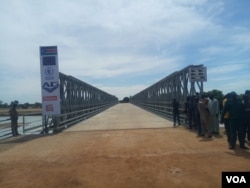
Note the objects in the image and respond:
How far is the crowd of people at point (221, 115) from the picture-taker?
10953mm

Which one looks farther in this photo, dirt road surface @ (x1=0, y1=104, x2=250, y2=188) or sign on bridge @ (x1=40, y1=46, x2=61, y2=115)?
sign on bridge @ (x1=40, y1=46, x2=61, y2=115)

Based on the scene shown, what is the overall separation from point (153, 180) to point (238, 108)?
4.55 metres

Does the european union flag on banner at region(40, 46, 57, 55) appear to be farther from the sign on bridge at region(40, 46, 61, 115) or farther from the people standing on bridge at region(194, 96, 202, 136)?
the people standing on bridge at region(194, 96, 202, 136)

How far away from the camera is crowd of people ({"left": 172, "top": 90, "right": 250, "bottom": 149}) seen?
10953mm

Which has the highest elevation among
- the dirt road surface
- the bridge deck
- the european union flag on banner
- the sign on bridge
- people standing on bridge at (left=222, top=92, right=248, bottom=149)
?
the european union flag on banner

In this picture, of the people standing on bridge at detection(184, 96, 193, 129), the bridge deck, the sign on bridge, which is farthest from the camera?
the bridge deck

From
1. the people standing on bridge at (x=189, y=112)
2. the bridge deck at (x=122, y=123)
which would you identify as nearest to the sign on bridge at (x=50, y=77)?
Answer: the bridge deck at (x=122, y=123)

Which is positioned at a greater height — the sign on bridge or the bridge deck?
the sign on bridge

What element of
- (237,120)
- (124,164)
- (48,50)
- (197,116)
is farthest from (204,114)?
(48,50)

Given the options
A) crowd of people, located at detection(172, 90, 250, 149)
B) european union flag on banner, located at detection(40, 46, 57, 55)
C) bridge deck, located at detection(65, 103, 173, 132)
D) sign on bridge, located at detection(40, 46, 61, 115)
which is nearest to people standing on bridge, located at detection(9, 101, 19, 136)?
sign on bridge, located at detection(40, 46, 61, 115)

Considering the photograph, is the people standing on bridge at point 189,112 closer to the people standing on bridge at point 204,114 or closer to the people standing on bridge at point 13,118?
the people standing on bridge at point 204,114

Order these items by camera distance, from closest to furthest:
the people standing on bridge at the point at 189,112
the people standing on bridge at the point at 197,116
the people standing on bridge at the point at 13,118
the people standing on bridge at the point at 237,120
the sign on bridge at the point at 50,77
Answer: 1. the people standing on bridge at the point at 237,120
2. the people standing on bridge at the point at 197,116
3. the people standing on bridge at the point at 189,112
4. the people standing on bridge at the point at 13,118
5. the sign on bridge at the point at 50,77

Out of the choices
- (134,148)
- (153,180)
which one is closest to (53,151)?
(134,148)

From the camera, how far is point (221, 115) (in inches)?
462
